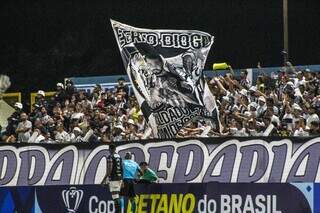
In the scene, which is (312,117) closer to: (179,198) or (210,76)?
(179,198)

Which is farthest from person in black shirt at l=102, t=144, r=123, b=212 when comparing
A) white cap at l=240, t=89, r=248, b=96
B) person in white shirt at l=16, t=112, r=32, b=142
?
person in white shirt at l=16, t=112, r=32, b=142

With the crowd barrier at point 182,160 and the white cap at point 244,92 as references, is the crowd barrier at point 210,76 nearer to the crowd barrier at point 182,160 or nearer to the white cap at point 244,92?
the white cap at point 244,92

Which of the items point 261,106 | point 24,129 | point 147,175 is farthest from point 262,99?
point 24,129

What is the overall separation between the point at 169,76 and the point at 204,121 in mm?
1408

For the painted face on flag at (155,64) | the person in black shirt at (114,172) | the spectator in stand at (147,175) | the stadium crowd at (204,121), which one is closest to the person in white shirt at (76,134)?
the stadium crowd at (204,121)

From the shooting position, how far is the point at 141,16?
4231 centimetres

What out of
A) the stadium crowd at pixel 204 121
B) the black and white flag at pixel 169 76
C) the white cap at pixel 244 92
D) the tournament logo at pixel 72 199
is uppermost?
the black and white flag at pixel 169 76

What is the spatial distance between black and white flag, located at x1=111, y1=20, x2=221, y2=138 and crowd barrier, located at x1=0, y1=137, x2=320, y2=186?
0.68m

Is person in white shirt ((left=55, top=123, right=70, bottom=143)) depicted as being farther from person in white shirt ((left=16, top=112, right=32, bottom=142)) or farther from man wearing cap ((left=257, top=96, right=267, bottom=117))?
man wearing cap ((left=257, top=96, right=267, bottom=117))

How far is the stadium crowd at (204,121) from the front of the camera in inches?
961

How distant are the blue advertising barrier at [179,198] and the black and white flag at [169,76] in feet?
5.51

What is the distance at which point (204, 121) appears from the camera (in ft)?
79.9

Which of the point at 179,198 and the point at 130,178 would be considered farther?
the point at 130,178

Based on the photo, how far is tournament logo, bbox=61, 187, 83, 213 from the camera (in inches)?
932
